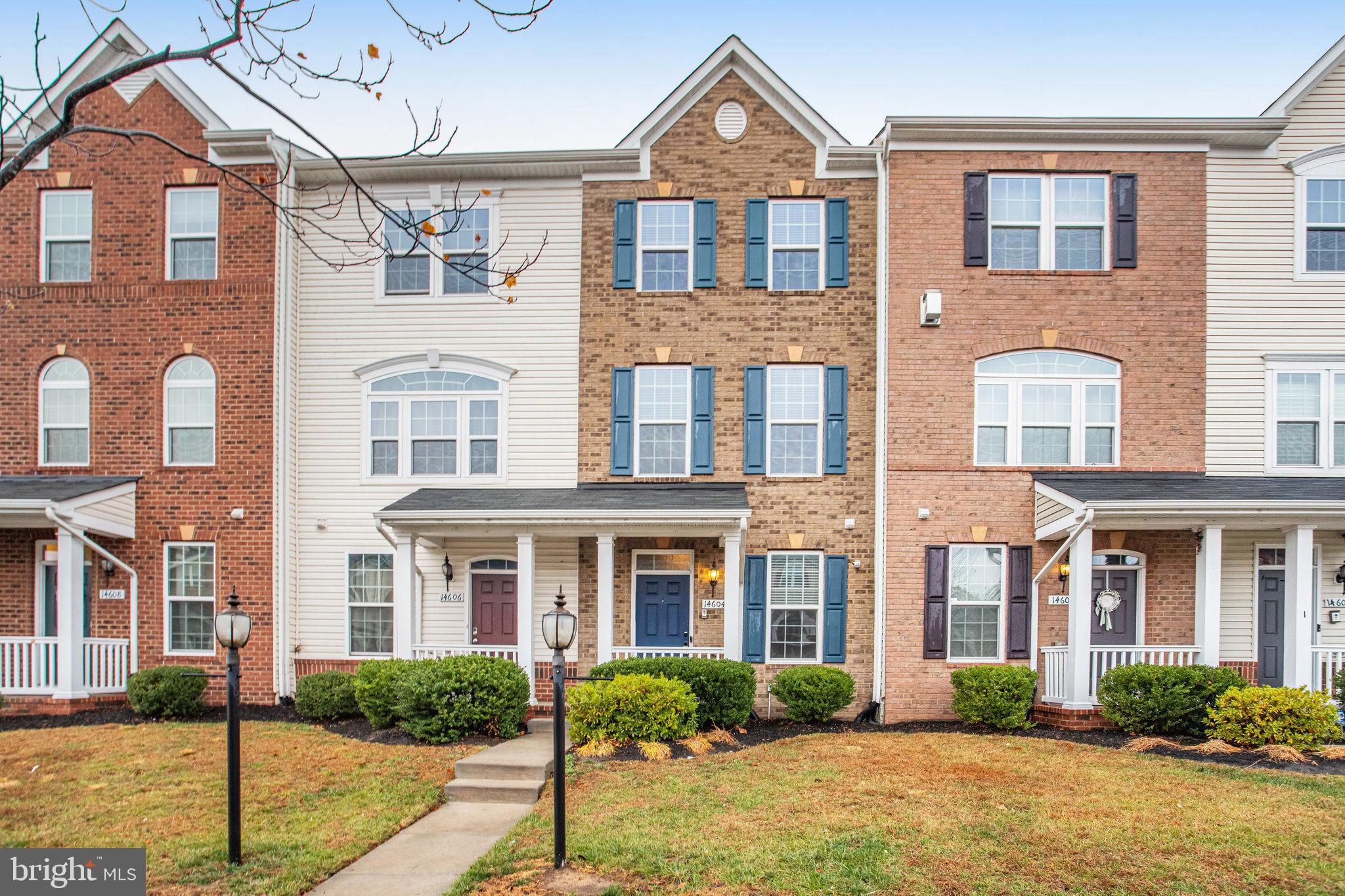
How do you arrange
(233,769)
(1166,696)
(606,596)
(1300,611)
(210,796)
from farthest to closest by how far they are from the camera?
(606,596) → (1300,611) → (1166,696) → (210,796) → (233,769)

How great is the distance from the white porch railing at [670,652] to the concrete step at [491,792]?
3.36 m

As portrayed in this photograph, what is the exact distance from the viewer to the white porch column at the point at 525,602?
38.7ft

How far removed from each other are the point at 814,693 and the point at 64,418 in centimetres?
1227

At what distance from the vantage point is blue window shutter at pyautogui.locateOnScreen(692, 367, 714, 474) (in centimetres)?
1288

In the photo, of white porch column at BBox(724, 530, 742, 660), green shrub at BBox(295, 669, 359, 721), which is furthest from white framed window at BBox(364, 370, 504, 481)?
white porch column at BBox(724, 530, 742, 660)

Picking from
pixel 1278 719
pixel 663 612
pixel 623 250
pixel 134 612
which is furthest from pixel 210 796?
pixel 1278 719

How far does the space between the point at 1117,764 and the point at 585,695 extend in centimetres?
585

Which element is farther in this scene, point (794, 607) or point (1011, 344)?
point (794, 607)

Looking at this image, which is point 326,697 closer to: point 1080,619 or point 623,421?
point 623,421

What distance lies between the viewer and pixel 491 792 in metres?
8.38

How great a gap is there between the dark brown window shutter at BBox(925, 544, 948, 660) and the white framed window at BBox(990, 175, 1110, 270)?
4.35m

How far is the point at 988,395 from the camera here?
12414 millimetres

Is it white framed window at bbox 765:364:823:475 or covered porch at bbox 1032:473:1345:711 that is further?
white framed window at bbox 765:364:823:475

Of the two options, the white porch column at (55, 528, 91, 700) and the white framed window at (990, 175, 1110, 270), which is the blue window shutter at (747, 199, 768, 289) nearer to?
the white framed window at (990, 175, 1110, 270)
